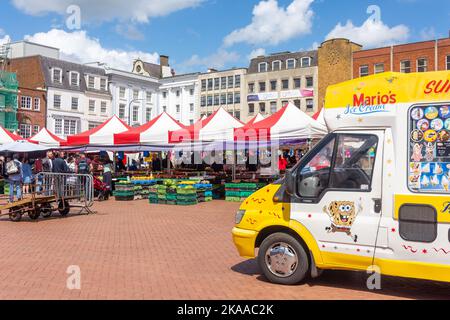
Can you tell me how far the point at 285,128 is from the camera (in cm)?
1656

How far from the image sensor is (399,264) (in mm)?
5566

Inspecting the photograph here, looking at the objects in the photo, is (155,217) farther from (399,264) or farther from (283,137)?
(399,264)

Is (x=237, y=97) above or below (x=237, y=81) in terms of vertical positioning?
below

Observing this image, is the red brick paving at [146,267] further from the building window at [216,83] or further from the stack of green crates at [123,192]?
the building window at [216,83]

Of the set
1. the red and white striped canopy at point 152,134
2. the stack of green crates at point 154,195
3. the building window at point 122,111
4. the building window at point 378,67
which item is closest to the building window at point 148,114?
the building window at point 122,111

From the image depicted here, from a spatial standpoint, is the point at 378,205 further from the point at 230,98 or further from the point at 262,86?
the point at 230,98

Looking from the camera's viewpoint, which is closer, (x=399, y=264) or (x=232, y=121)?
(x=399, y=264)

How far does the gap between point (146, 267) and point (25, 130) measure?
48578 millimetres

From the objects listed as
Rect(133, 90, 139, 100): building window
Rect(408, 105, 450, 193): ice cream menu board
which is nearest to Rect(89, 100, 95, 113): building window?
Rect(133, 90, 139, 100): building window

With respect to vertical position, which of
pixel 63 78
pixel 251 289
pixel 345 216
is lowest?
pixel 251 289

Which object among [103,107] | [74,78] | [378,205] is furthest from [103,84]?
[378,205]
